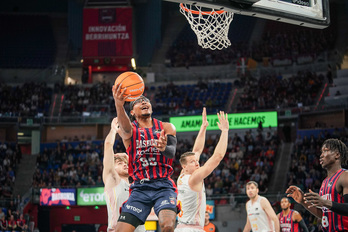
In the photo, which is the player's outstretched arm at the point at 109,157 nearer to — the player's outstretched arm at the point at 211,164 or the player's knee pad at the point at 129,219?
the player's outstretched arm at the point at 211,164

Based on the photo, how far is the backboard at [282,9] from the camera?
6.82 metres

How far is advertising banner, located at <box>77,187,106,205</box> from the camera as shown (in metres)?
24.2

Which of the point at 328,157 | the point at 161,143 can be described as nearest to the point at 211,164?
the point at 161,143

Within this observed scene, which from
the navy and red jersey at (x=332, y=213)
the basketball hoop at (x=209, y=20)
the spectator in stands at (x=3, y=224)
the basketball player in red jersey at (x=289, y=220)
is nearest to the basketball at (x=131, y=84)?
the navy and red jersey at (x=332, y=213)

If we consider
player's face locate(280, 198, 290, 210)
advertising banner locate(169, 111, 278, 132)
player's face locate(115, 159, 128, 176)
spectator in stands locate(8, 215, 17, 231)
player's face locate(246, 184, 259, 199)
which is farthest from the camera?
advertising banner locate(169, 111, 278, 132)

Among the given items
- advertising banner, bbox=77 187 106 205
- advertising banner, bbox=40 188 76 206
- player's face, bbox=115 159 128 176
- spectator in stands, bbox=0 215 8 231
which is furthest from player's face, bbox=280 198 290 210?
advertising banner, bbox=40 188 76 206

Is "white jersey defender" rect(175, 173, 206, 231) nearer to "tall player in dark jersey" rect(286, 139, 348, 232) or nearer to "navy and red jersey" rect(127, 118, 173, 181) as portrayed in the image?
"navy and red jersey" rect(127, 118, 173, 181)

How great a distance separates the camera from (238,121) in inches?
1121

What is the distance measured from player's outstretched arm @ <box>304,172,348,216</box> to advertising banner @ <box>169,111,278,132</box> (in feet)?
72.2

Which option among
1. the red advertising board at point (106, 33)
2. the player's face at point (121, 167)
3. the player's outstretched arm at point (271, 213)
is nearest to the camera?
the player's face at point (121, 167)

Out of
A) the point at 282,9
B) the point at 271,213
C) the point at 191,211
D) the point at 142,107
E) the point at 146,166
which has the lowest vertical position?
the point at 271,213

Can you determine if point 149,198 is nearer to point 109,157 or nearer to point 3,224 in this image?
point 109,157

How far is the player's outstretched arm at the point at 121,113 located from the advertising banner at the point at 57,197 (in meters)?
19.1

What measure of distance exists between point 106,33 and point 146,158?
30.6m
